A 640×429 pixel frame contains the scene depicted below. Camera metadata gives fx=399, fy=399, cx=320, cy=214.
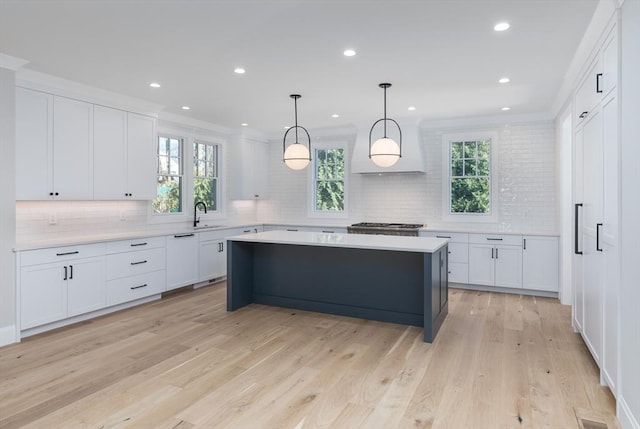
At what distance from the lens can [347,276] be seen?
14.6 feet

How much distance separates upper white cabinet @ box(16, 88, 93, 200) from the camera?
3.95 metres

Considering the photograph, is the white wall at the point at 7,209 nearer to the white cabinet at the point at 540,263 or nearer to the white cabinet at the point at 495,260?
the white cabinet at the point at 495,260

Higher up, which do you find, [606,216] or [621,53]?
[621,53]

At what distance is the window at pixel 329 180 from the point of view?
289 inches

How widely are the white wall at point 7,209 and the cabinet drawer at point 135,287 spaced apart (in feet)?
3.27

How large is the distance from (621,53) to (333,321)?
3.29 m

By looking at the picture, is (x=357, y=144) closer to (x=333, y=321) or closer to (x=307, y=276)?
(x=307, y=276)

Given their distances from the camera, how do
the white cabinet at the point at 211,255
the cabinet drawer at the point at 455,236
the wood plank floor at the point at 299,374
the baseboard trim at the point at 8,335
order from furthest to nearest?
the white cabinet at the point at 211,255, the cabinet drawer at the point at 455,236, the baseboard trim at the point at 8,335, the wood plank floor at the point at 299,374

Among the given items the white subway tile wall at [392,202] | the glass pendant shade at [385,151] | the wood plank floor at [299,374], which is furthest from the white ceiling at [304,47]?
the wood plank floor at [299,374]

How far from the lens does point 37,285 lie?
386 cm

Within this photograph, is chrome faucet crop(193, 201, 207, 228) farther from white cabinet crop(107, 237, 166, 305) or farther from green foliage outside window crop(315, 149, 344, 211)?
green foliage outside window crop(315, 149, 344, 211)

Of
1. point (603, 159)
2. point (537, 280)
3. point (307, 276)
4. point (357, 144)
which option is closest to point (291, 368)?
point (307, 276)

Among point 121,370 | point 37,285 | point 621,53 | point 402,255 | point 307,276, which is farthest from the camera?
point 307,276

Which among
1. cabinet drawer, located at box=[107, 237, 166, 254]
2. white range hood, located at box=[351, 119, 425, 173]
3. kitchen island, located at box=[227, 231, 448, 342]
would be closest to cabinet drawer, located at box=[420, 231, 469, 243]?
white range hood, located at box=[351, 119, 425, 173]
